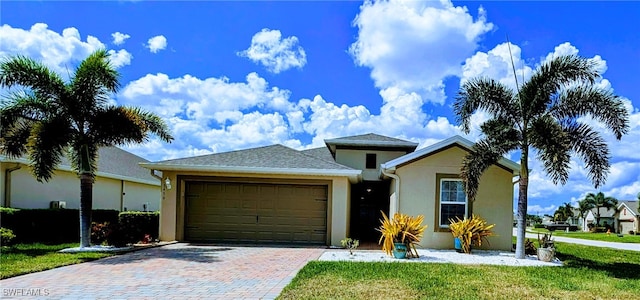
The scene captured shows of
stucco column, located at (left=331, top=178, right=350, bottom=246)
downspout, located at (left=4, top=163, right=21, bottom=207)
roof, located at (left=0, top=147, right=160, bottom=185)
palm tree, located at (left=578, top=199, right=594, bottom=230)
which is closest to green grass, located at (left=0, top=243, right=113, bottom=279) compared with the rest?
downspout, located at (left=4, top=163, right=21, bottom=207)

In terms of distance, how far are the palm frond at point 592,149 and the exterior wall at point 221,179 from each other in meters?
6.74

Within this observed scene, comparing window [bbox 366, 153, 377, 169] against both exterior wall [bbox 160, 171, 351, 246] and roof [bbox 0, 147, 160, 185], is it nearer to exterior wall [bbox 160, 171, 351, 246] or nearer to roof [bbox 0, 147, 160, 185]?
exterior wall [bbox 160, 171, 351, 246]

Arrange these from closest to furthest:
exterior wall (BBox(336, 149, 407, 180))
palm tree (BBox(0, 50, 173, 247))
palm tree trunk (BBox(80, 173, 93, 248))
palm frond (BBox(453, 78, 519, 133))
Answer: palm tree (BBox(0, 50, 173, 247)) → palm frond (BBox(453, 78, 519, 133)) → palm tree trunk (BBox(80, 173, 93, 248)) → exterior wall (BBox(336, 149, 407, 180))

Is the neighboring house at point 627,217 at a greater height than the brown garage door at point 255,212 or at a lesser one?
lesser

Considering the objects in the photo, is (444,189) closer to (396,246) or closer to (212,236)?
(396,246)

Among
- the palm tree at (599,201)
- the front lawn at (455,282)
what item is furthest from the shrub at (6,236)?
the palm tree at (599,201)

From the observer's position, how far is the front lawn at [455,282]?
726cm

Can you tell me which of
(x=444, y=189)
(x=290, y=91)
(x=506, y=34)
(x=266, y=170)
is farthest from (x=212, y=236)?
(x=506, y=34)

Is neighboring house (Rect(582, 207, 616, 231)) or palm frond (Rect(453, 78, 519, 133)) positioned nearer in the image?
palm frond (Rect(453, 78, 519, 133))

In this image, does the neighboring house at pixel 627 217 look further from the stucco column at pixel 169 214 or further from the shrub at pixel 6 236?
the shrub at pixel 6 236

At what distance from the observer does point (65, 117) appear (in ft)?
40.3

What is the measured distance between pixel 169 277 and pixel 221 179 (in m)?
7.02

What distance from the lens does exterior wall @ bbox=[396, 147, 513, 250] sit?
45.2 ft

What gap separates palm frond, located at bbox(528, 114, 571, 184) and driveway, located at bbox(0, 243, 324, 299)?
6.24 metres
